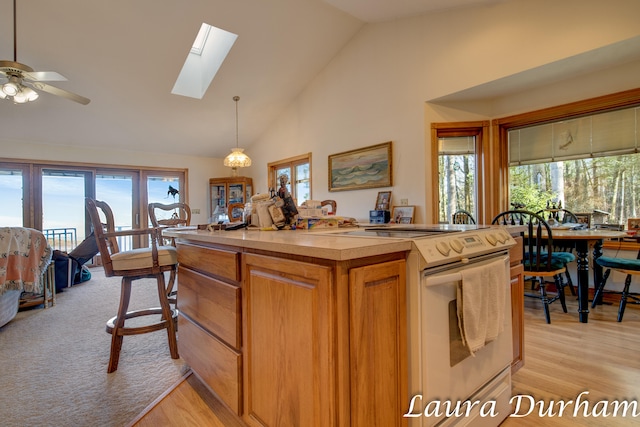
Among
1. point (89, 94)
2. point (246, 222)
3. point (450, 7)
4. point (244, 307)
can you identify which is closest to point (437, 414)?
point (244, 307)

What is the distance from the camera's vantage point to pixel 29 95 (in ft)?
8.82

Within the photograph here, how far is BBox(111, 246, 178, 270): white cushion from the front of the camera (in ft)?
6.01

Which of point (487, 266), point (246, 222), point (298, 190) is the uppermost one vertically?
point (298, 190)

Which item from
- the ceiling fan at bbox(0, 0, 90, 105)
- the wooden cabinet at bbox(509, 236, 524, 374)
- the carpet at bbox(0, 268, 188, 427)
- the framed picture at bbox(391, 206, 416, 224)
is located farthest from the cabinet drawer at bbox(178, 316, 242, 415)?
the framed picture at bbox(391, 206, 416, 224)

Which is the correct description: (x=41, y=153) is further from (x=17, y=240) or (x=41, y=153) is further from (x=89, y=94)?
(x=17, y=240)

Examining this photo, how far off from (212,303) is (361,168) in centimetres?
331

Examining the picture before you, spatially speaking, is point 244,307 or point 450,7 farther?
point 450,7

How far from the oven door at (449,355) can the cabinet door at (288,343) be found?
371 millimetres

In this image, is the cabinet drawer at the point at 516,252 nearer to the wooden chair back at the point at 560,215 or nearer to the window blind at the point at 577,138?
the wooden chair back at the point at 560,215

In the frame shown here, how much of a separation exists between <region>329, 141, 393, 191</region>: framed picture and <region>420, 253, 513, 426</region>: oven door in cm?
277

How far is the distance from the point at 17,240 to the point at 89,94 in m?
2.56

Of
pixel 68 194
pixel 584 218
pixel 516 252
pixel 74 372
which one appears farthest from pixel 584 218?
pixel 68 194

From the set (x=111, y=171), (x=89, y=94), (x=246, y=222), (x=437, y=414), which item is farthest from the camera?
(x=111, y=171)

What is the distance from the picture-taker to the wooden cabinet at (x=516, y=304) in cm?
159
